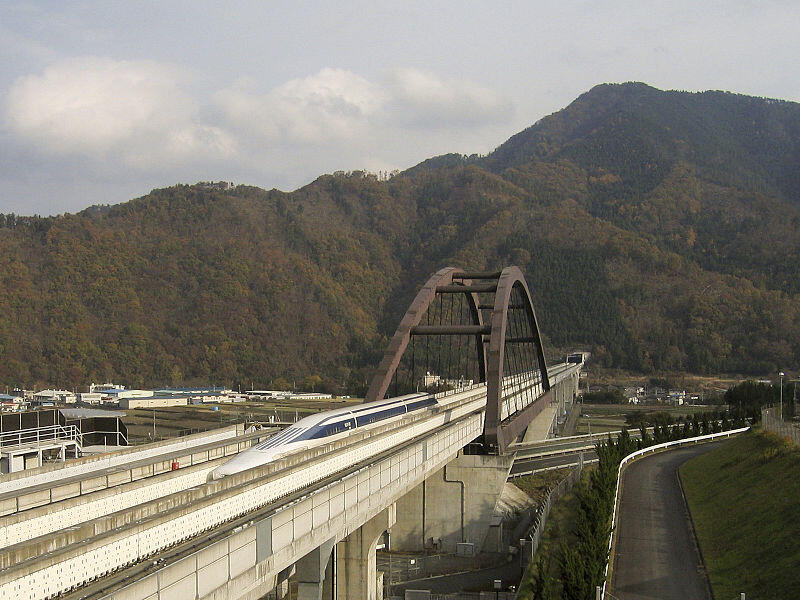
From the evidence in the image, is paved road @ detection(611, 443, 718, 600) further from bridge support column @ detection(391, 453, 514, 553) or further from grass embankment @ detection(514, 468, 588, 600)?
bridge support column @ detection(391, 453, 514, 553)

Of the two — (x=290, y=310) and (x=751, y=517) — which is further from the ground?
(x=290, y=310)

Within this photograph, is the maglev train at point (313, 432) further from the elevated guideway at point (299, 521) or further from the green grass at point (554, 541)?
the green grass at point (554, 541)

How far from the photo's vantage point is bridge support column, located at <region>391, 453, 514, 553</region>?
36.2 metres

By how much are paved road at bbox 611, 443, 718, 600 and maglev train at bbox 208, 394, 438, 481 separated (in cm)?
954

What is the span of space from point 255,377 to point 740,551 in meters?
144

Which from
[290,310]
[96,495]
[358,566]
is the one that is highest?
[290,310]

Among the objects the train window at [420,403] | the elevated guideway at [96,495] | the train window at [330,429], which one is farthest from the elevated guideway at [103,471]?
the train window at [420,403]

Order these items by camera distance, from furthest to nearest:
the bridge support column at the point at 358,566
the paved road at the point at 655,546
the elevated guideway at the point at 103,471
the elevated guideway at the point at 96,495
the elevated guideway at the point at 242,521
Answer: the bridge support column at the point at 358,566, the paved road at the point at 655,546, the elevated guideway at the point at 103,471, the elevated guideway at the point at 96,495, the elevated guideway at the point at 242,521

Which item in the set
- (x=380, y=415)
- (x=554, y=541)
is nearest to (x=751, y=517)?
(x=554, y=541)

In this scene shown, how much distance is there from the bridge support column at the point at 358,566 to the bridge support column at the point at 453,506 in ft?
38.7

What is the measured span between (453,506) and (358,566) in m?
13.5

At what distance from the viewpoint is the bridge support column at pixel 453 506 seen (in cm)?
3619

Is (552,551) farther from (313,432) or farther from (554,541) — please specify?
(313,432)

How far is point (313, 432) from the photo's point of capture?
26.0 m
